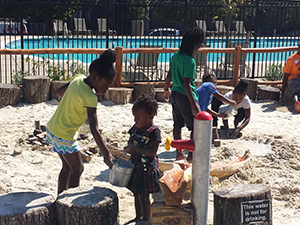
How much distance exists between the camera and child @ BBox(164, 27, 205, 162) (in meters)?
4.76

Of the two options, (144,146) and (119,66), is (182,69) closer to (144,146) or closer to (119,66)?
(144,146)

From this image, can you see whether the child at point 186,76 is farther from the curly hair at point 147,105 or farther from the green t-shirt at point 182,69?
the curly hair at point 147,105

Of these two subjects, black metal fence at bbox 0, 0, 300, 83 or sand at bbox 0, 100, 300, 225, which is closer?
sand at bbox 0, 100, 300, 225

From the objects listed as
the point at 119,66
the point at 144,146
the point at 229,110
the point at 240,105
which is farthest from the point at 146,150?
the point at 119,66

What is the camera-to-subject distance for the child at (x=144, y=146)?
11.0 ft

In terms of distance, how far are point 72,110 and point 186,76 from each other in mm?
1764

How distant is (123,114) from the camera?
296 inches

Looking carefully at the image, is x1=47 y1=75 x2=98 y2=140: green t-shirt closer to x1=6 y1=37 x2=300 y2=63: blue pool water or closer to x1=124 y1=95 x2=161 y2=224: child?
x1=124 y1=95 x2=161 y2=224: child

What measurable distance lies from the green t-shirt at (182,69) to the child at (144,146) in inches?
57.6

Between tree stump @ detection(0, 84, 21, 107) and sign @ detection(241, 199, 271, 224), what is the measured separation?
5.71m

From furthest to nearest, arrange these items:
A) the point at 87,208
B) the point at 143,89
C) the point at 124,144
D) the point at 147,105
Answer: the point at 143,89
the point at 124,144
the point at 147,105
the point at 87,208

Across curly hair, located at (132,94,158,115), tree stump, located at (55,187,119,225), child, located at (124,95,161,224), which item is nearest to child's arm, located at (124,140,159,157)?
child, located at (124,95,161,224)

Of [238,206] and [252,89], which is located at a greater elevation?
[252,89]

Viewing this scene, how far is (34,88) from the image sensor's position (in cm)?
784
